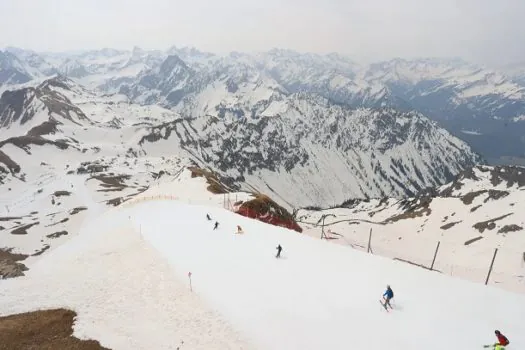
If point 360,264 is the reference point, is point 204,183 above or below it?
below

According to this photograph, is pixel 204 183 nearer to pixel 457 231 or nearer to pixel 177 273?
pixel 177 273

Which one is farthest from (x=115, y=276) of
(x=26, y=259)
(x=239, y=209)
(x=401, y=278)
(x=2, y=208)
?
(x=2, y=208)

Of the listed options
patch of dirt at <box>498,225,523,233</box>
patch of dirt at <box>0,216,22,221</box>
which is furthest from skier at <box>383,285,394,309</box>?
patch of dirt at <box>0,216,22,221</box>

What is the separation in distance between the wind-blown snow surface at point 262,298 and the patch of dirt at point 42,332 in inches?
41.3

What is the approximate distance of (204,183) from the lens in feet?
372

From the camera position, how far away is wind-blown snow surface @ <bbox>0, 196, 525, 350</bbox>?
3070cm

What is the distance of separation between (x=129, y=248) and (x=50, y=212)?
112 metres

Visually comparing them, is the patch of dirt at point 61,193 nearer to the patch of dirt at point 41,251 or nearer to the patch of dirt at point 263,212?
the patch of dirt at point 41,251

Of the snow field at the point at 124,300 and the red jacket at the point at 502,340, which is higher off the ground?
the red jacket at the point at 502,340

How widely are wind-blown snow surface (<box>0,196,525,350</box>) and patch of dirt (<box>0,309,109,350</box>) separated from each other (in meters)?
1.05

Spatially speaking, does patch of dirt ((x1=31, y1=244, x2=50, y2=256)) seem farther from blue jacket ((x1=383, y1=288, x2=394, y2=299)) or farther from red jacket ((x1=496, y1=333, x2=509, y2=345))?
red jacket ((x1=496, y1=333, x2=509, y2=345))

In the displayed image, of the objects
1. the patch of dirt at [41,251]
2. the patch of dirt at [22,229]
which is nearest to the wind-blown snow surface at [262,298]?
the patch of dirt at [41,251]

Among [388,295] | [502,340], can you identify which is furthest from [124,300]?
[502,340]

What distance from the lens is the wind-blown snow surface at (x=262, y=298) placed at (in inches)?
1209
